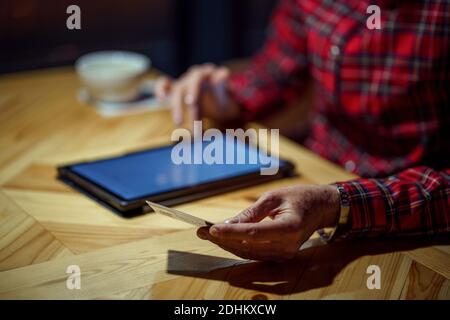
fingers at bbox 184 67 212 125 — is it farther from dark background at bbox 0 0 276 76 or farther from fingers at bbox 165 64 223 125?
dark background at bbox 0 0 276 76

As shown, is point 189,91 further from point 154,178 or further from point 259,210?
point 259,210

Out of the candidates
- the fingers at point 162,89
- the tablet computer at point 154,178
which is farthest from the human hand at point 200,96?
the tablet computer at point 154,178

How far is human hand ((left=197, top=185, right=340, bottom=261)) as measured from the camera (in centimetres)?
94

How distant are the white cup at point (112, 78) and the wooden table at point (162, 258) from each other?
16.4 inches

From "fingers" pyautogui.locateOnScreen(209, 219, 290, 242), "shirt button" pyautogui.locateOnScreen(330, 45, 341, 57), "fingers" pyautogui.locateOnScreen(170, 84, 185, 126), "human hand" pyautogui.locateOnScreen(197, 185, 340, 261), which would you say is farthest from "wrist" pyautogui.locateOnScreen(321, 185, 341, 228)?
"fingers" pyautogui.locateOnScreen(170, 84, 185, 126)

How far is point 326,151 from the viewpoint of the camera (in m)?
1.71

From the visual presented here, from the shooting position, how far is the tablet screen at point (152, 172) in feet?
3.86

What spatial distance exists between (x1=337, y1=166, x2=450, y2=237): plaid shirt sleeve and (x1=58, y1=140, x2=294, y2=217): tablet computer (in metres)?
0.24

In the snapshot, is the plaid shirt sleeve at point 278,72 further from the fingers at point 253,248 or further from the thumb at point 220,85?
the fingers at point 253,248

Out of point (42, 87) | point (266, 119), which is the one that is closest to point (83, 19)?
point (42, 87)
